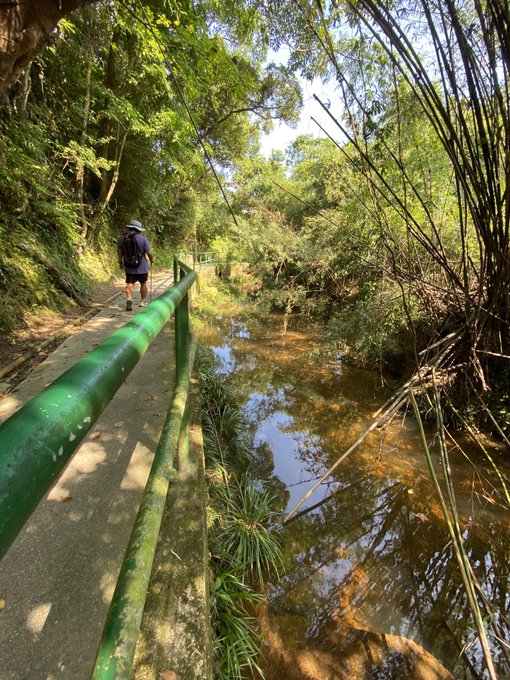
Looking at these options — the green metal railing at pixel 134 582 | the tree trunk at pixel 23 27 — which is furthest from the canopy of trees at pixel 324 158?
the green metal railing at pixel 134 582

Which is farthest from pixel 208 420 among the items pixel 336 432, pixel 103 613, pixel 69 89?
pixel 69 89

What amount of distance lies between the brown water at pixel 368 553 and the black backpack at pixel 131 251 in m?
3.25

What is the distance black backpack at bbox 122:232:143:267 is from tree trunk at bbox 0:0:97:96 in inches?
114

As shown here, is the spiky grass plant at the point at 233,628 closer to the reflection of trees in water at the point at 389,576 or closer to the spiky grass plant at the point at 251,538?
the spiky grass plant at the point at 251,538

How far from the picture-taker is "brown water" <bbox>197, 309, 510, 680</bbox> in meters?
2.36

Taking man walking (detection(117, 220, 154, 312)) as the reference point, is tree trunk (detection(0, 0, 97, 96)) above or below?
above

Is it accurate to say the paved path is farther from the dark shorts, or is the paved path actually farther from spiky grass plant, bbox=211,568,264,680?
the dark shorts

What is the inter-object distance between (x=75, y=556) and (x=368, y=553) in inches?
108

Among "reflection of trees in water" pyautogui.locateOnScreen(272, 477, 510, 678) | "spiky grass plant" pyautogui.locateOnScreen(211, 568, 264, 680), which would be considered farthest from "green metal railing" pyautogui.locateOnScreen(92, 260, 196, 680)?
"reflection of trees in water" pyautogui.locateOnScreen(272, 477, 510, 678)

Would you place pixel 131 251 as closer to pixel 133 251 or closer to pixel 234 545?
pixel 133 251

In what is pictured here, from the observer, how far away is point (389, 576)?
2.98m

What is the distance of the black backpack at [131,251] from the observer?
5.49 metres

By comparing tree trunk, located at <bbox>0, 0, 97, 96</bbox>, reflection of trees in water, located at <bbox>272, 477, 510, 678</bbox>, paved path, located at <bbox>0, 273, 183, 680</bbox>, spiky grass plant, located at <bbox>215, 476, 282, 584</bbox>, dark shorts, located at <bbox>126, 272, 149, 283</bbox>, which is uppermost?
tree trunk, located at <bbox>0, 0, 97, 96</bbox>

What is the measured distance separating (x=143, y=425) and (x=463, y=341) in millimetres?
3031
